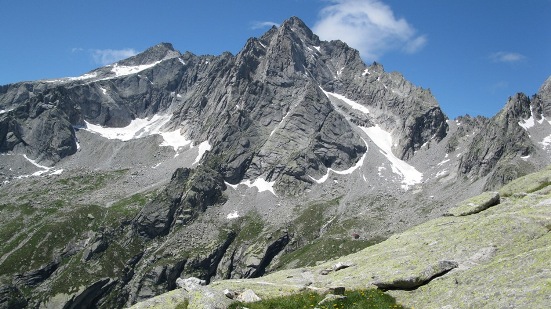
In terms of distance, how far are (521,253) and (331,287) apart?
11.1 meters

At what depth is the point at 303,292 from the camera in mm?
27859

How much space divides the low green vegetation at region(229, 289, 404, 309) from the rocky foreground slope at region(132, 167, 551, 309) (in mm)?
965

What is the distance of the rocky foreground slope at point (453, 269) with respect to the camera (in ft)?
68.7

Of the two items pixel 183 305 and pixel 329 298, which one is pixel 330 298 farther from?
pixel 183 305

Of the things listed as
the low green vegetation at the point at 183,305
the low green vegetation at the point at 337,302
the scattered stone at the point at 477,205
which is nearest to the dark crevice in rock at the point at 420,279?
the low green vegetation at the point at 337,302

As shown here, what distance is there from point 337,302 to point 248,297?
547 centimetres

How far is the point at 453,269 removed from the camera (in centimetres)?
2630

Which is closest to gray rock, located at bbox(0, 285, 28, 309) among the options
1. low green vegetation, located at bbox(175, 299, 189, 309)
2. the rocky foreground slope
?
the rocky foreground slope

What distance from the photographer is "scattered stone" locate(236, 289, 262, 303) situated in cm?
2602

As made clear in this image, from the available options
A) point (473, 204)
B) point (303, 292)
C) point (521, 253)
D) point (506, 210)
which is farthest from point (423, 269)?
point (473, 204)

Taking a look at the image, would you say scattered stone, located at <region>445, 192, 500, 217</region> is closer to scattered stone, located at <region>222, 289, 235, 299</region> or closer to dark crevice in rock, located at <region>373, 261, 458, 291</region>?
dark crevice in rock, located at <region>373, 261, 458, 291</region>

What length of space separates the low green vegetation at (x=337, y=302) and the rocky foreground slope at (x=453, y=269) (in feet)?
3.17

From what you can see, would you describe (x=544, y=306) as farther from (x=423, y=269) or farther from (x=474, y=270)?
(x=423, y=269)

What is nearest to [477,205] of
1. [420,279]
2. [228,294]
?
[420,279]
